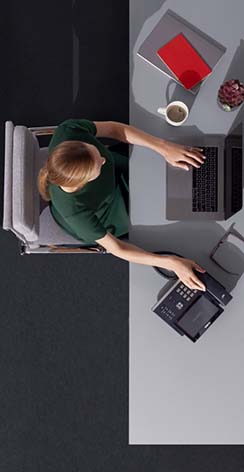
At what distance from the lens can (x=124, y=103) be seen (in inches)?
109

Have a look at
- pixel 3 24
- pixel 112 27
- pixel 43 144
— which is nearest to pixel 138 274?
pixel 43 144

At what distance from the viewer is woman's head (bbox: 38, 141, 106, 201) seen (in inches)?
67.2

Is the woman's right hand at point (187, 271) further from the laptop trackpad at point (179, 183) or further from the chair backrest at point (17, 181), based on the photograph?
the chair backrest at point (17, 181)

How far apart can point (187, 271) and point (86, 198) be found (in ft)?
1.31

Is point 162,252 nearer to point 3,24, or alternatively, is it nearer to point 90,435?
point 90,435

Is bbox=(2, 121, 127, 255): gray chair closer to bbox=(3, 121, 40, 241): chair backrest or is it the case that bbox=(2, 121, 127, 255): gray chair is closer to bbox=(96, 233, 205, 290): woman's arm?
bbox=(3, 121, 40, 241): chair backrest

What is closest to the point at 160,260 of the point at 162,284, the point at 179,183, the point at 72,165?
the point at 162,284

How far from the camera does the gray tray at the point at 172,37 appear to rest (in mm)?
1918

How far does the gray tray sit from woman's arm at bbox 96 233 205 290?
56 cm

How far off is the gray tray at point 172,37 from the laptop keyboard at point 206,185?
9.9 inches

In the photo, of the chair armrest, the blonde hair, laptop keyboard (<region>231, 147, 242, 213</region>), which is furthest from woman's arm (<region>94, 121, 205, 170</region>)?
the chair armrest

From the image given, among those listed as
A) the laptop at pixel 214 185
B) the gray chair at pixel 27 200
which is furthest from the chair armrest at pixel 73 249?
the laptop at pixel 214 185

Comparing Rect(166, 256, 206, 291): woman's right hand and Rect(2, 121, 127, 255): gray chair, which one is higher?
Rect(2, 121, 127, 255): gray chair

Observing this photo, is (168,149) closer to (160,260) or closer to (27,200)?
(160,260)
